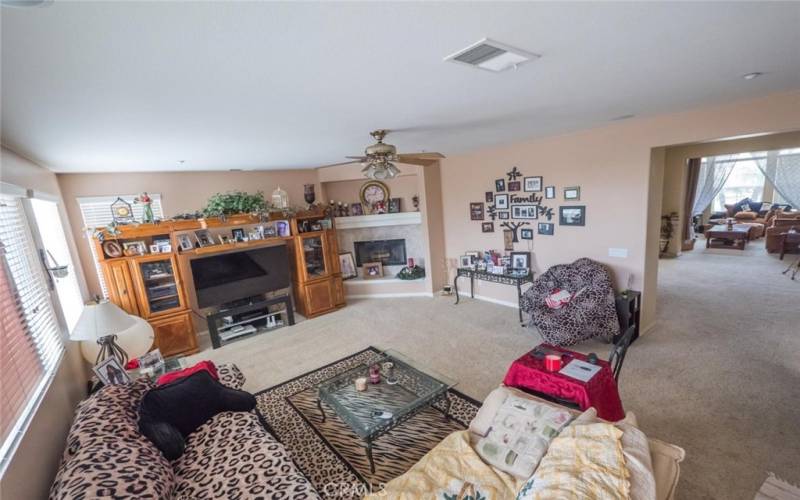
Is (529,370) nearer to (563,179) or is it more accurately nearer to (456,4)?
(456,4)

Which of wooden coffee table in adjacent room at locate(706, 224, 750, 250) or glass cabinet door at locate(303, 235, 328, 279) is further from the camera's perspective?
wooden coffee table in adjacent room at locate(706, 224, 750, 250)

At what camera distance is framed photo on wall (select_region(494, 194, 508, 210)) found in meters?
4.92

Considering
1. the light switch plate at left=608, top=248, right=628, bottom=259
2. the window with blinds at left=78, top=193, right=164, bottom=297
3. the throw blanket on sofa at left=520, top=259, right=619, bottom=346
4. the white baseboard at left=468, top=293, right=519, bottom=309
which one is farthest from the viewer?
the white baseboard at left=468, top=293, right=519, bottom=309

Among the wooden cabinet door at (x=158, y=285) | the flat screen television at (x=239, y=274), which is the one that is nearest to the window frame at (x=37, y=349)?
the wooden cabinet door at (x=158, y=285)

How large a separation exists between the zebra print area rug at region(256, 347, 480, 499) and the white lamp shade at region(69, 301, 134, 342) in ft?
4.40

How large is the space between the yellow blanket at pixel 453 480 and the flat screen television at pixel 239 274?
3.87 meters

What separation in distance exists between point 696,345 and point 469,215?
318 centimetres

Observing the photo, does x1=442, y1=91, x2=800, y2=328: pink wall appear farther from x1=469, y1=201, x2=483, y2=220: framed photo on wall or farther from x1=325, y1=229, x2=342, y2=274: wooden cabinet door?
x1=325, y1=229, x2=342, y2=274: wooden cabinet door

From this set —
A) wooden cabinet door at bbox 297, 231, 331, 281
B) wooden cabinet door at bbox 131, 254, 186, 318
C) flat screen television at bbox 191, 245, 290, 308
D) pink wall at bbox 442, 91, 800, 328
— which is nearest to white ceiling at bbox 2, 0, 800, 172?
pink wall at bbox 442, 91, 800, 328

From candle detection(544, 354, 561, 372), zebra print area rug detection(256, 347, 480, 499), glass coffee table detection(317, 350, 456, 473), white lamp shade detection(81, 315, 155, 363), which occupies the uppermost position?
white lamp shade detection(81, 315, 155, 363)

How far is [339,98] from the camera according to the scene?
2010 millimetres

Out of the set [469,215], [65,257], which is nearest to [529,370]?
[469,215]

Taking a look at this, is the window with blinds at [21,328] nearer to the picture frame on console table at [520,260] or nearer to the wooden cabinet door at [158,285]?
the wooden cabinet door at [158,285]

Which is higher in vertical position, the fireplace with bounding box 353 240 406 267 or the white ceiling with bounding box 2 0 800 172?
the white ceiling with bounding box 2 0 800 172
